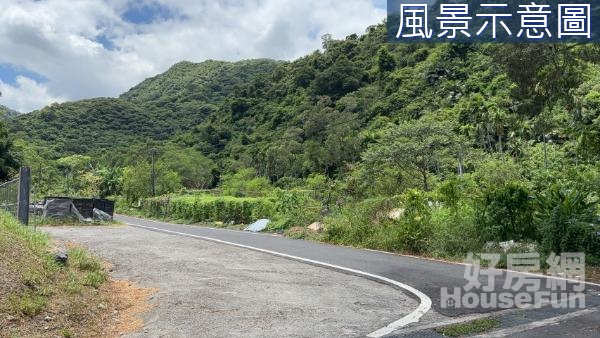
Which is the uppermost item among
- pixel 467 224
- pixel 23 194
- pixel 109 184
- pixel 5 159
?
pixel 5 159

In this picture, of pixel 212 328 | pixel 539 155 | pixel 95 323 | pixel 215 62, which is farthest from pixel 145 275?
pixel 215 62

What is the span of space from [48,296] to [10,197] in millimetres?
10477

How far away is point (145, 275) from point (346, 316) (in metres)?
4.83

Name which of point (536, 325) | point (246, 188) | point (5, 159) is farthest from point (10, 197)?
point (246, 188)

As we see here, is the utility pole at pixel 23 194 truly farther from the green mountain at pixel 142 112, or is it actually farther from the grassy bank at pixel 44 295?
the green mountain at pixel 142 112

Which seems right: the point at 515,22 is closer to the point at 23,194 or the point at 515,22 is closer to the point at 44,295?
the point at 44,295

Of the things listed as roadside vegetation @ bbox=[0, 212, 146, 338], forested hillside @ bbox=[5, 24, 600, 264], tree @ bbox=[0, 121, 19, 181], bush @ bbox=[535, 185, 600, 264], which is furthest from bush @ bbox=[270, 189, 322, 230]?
tree @ bbox=[0, 121, 19, 181]

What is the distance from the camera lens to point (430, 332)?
5445mm

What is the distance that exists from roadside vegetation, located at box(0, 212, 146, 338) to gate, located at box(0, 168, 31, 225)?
4.21 m

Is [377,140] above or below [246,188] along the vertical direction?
above

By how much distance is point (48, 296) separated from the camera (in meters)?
6.33

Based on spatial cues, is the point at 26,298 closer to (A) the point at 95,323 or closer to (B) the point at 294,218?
(A) the point at 95,323

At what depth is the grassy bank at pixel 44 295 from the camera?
5.36 m

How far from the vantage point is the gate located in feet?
41.7
